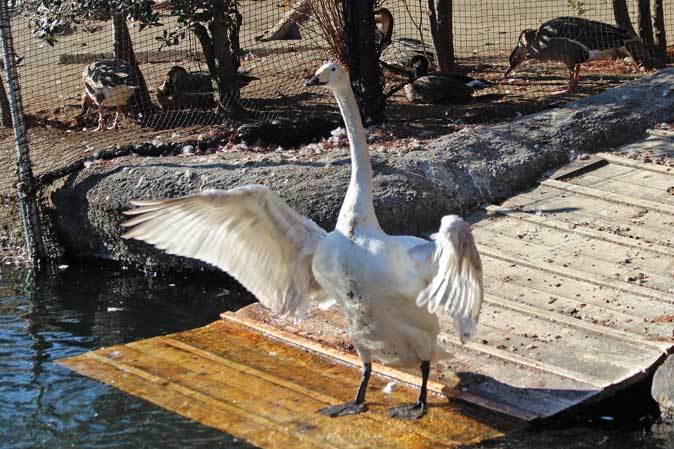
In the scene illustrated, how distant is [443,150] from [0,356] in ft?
12.6

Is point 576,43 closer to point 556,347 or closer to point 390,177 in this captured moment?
point 390,177

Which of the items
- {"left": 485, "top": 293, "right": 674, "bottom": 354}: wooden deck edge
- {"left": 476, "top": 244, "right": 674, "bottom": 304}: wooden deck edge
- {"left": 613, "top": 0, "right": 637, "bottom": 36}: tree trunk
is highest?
A: {"left": 613, "top": 0, "right": 637, "bottom": 36}: tree trunk

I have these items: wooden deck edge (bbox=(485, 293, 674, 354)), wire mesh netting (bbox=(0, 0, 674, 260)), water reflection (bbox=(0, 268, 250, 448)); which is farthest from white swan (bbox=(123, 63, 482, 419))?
wire mesh netting (bbox=(0, 0, 674, 260))

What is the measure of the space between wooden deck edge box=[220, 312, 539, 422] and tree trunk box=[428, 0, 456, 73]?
5.90 m

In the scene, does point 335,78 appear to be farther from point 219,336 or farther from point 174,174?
point 174,174

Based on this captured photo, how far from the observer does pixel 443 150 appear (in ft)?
27.9

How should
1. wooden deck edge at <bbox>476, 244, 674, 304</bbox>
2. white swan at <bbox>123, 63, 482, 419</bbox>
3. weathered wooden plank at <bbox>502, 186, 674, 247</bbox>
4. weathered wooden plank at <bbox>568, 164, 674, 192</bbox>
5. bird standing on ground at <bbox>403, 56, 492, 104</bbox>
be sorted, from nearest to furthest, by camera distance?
white swan at <bbox>123, 63, 482, 419</bbox>, wooden deck edge at <bbox>476, 244, 674, 304</bbox>, weathered wooden plank at <bbox>502, 186, 674, 247</bbox>, weathered wooden plank at <bbox>568, 164, 674, 192</bbox>, bird standing on ground at <bbox>403, 56, 492, 104</bbox>

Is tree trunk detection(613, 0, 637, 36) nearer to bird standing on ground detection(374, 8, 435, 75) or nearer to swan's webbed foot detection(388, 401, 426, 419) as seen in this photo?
bird standing on ground detection(374, 8, 435, 75)

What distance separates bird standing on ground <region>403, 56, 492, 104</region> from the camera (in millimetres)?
11031

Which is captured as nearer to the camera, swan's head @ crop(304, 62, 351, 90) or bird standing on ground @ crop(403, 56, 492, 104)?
swan's head @ crop(304, 62, 351, 90)

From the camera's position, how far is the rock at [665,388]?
5.41 m

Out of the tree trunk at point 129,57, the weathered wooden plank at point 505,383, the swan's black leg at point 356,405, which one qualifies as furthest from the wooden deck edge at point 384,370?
the tree trunk at point 129,57

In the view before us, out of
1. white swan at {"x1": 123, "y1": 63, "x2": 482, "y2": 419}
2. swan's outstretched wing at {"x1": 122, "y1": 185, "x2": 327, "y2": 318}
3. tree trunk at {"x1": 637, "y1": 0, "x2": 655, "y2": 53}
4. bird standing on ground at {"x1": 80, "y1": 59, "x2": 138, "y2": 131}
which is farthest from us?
tree trunk at {"x1": 637, "y1": 0, "x2": 655, "y2": 53}

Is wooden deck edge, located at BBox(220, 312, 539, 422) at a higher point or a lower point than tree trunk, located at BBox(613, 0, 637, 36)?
lower
